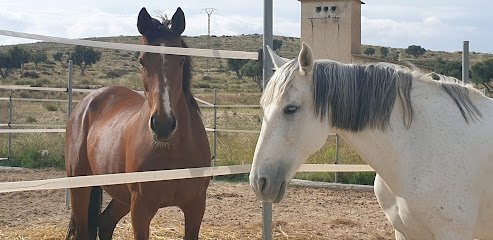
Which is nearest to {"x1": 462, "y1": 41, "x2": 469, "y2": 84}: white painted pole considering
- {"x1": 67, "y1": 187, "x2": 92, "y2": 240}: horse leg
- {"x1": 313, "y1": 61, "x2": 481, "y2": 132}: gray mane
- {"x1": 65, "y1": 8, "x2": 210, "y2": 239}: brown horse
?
{"x1": 313, "y1": 61, "x2": 481, "y2": 132}: gray mane

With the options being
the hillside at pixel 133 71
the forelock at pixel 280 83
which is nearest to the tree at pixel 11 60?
the hillside at pixel 133 71

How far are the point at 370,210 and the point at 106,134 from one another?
428 centimetres

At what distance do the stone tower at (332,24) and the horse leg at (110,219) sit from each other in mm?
6091

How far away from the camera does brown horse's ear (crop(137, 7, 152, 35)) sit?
11.7 feet

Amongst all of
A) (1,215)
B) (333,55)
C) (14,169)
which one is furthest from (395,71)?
(14,169)

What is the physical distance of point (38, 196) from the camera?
8430 millimetres

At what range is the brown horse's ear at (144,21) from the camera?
3.58 meters

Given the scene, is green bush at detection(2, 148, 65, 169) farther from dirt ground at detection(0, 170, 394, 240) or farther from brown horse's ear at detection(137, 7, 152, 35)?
brown horse's ear at detection(137, 7, 152, 35)

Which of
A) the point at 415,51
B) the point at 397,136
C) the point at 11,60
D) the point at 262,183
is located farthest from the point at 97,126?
the point at 415,51

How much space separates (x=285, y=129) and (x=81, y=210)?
102 inches

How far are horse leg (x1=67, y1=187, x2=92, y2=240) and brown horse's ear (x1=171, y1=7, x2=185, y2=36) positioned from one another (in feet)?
5.55

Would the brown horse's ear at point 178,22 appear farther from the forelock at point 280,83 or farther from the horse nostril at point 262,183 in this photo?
the horse nostril at point 262,183

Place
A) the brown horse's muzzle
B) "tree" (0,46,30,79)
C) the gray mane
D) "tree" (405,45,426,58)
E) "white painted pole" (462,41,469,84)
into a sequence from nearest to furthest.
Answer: the gray mane < the brown horse's muzzle < "white painted pole" (462,41,469,84) < "tree" (0,46,30,79) < "tree" (405,45,426,58)

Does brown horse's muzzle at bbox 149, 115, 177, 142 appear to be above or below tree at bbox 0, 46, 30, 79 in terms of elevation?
below
